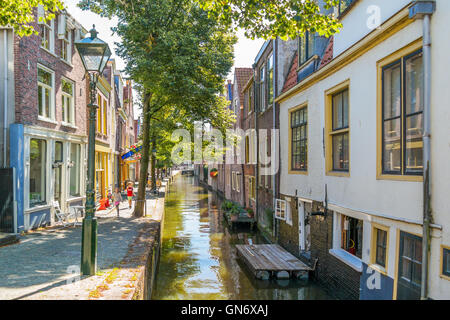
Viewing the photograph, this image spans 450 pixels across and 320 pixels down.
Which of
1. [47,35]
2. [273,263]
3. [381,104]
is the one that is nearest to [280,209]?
[273,263]

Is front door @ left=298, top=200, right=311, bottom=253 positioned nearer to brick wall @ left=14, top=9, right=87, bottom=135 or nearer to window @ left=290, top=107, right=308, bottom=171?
window @ left=290, top=107, right=308, bottom=171

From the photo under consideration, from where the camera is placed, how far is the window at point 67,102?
15180mm

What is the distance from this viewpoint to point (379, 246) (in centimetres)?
705

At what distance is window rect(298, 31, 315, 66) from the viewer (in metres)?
10.8

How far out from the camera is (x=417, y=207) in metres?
5.49

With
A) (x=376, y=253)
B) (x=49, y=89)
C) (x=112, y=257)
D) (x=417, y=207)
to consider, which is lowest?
(x=112, y=257)

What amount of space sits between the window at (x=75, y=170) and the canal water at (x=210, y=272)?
4.32 metres

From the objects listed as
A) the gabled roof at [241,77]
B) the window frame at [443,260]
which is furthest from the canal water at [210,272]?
the gabled roof at [241,77]

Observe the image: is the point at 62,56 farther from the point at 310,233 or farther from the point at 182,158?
the point at 182,158

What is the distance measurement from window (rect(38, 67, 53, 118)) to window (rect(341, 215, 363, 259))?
10.2m

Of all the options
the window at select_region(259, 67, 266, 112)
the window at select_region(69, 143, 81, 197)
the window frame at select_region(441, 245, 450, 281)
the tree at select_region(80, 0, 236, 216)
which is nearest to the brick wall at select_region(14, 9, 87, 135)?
the window at select_region(69, 143, 81, 197)

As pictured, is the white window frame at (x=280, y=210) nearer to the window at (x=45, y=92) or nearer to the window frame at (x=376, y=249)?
the window frame at (x=376, y=249)

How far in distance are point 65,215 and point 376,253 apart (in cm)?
1123
